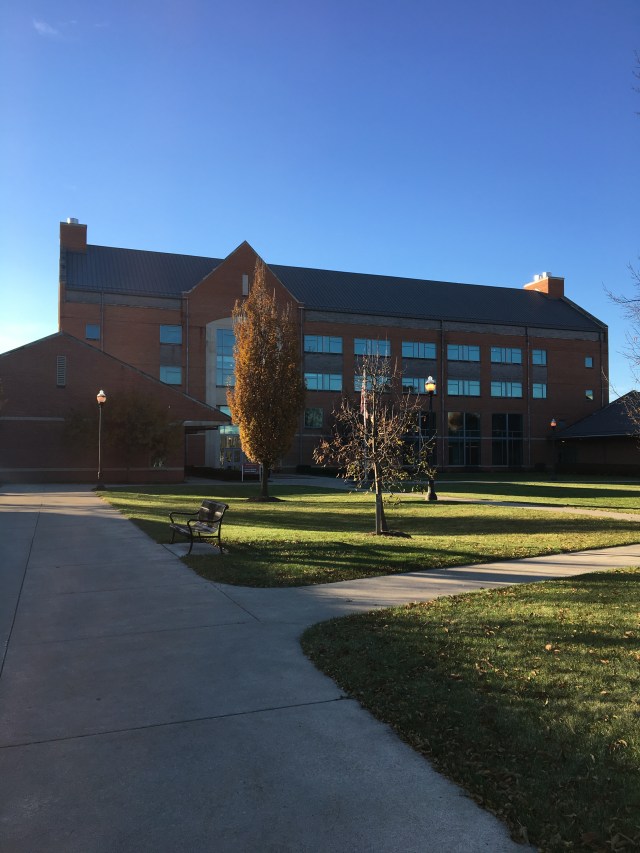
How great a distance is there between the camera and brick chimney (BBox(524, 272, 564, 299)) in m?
70.8

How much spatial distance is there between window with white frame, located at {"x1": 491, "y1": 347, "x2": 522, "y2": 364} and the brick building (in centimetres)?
13

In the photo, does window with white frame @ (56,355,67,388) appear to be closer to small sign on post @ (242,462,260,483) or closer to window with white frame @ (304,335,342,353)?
small sign on post @ (242,462,260,483)

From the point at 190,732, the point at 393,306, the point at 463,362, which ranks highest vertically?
the point at 393,306

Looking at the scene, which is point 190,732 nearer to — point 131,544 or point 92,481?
point 131,544

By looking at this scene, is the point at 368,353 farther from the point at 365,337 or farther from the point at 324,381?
the point at 365,337

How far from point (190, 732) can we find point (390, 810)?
1.55 m

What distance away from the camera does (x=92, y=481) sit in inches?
1447

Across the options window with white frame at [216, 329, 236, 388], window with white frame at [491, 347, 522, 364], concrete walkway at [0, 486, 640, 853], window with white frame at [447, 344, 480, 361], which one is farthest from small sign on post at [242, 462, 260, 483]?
concrete walkway at [0, 486, 640, 853]

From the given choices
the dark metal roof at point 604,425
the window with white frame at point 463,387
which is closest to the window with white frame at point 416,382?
the window with white frame at point 463,387

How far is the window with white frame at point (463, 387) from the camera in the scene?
62.2 meters

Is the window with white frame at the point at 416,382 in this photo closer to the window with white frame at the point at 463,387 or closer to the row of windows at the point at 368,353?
the row of windows at the point at 368,353

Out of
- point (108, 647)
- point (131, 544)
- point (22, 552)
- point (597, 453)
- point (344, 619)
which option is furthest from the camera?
point (597, 453)

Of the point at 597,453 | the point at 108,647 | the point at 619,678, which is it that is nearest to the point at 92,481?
the point at 108,647

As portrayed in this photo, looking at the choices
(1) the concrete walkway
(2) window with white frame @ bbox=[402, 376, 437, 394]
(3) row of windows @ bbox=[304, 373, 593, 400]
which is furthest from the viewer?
(2) window with white frame @ bbox=[402, 376, 437, 394]
